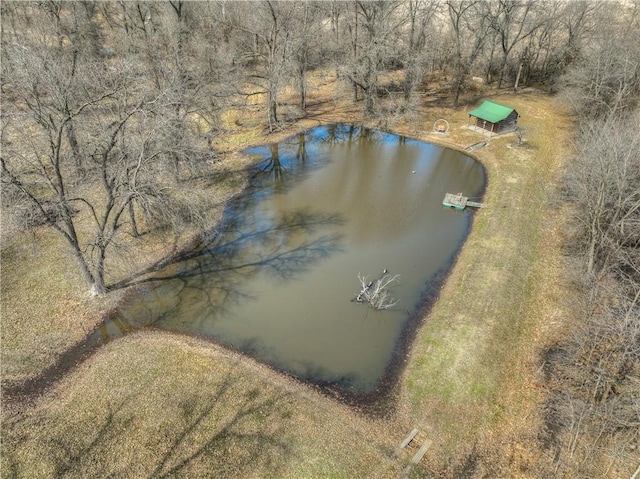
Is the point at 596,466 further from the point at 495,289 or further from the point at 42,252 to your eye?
the point at 42,252

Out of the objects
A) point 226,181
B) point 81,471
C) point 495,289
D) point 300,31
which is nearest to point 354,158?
point 226,181

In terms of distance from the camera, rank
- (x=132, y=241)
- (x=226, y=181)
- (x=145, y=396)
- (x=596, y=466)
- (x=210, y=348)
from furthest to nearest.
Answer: (x=226, y=181)
(x=132, y=241)
(x=210, y=348)
(x=145, y=396)
(x=596, y=466)

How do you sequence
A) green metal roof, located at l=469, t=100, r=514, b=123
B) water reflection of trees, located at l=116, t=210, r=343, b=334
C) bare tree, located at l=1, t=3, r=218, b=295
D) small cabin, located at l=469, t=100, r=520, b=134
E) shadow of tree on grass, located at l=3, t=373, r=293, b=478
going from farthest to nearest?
1. small cabin, located at l=469, t=100, r=520, b=134
2. green metal roof, located at l=469, t=100, r=514, b=123
3. water reflection of trees, located at l=116, t=210, r=343, b=334
4. bare tree, located at l=1, t=3, r=218, b=295
5. shadow of tree on grass, located at l=3, t=373, r=293, b=478

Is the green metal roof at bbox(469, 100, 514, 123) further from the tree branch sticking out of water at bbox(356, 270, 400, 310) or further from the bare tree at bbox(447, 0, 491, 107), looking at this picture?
the tree branch sticking out of water at bbox(356, 270, 400, 310)

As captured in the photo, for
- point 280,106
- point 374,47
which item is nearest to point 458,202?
point 374,47

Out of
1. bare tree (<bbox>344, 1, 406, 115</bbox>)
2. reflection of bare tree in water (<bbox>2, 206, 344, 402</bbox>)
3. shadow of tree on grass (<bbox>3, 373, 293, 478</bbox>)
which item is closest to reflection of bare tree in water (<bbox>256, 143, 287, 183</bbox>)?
reflection of bare tree in water (<bbox>2, 206, 344, 402</bbox>)

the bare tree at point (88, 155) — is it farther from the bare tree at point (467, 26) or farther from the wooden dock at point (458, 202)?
the bare tree at point (467, 26)

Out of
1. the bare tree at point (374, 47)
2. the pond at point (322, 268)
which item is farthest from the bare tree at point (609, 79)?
the bare tree at point (374, 47)
